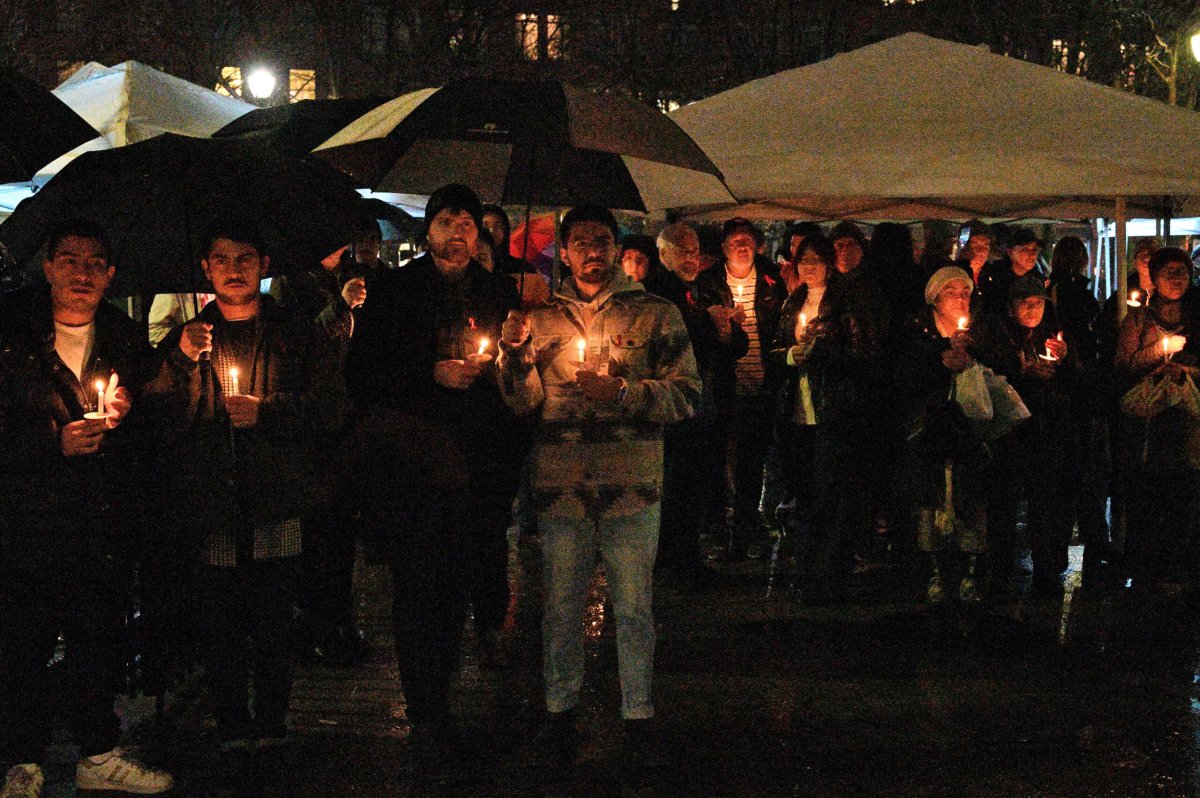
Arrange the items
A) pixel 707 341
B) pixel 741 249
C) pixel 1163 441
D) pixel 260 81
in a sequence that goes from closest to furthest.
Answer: pixel 1163 441
pixel 707 341
pixel 741 249
pixel 260 81

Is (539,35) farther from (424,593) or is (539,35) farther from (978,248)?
(424,593)

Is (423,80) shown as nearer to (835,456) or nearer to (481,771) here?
(835,456)

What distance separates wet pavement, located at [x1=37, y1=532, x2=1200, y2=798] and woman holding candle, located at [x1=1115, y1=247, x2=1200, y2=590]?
46 cm

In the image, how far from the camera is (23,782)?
18.6 ft

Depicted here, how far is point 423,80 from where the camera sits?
32.2m

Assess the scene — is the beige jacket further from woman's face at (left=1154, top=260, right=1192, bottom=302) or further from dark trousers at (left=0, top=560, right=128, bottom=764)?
woman's face at (left=1154, top=260, right=1192, bottom=302)

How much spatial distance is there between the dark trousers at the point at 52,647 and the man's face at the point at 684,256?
495 centimetres

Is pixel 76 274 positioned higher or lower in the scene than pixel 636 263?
lower

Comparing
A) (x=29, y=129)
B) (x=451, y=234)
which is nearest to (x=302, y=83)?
(x=29, y=129)

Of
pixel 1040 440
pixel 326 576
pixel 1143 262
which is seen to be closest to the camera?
pixel 326 576

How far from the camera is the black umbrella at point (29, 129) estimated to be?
6.79 metres

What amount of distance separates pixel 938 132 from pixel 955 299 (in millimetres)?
1111

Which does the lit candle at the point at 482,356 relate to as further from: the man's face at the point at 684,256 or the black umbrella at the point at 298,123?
the man's face at the point at 684,256

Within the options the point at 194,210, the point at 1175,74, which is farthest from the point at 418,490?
the point at 1175,74
